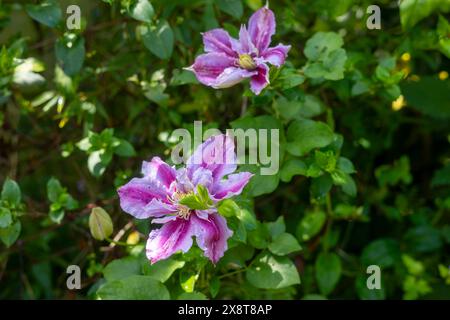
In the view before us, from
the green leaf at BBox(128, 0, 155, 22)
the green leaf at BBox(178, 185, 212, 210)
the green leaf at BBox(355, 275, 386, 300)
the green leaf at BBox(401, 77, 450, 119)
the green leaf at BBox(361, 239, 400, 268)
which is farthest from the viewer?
the green leaf at BBox(401, 77, 450, 119)

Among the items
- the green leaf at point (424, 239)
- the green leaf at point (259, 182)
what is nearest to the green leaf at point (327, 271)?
the green leaf at point (424, 239)

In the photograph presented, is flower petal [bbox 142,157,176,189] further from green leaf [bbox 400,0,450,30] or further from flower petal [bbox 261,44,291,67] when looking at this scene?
green leaf [bbox 400,0,450,30]

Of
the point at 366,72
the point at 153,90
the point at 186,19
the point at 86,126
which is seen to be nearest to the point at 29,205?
the point at 86,126

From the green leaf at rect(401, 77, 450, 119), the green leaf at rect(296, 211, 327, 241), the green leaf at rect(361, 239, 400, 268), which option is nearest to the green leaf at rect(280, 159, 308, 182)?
the green leaf at rect(296, 211, 327, 241)

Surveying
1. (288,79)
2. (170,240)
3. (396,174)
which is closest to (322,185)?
(288,79)

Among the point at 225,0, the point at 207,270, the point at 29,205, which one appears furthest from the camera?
the point at 29,205

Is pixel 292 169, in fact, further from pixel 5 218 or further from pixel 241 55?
pixel 5 218
